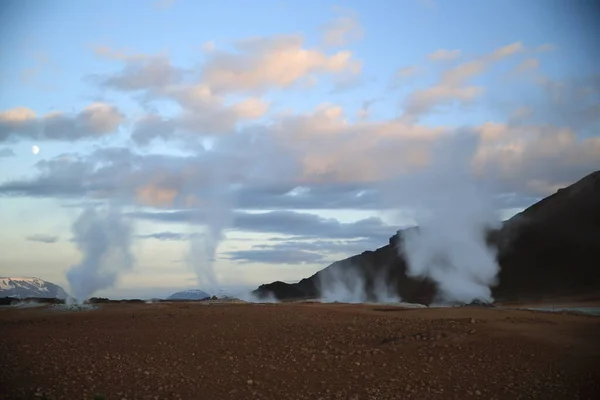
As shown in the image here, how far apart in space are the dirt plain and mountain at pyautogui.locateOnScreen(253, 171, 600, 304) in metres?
37.9

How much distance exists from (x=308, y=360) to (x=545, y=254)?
5672 cm

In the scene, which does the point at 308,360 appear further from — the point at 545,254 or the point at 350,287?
the point at 350,287

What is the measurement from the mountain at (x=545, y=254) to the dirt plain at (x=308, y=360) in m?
37.9

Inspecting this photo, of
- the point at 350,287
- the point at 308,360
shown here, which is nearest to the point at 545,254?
the point at 350,287

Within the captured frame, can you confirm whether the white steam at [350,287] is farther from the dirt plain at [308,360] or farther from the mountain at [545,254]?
the dirt plain at [308,360]

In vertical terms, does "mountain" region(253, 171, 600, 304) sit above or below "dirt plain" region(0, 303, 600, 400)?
above

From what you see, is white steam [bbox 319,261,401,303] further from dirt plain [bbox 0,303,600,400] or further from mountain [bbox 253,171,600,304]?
dirt plain [bbox 0,303,600,400]

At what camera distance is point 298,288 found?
10062cm

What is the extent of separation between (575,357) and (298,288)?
8819cm

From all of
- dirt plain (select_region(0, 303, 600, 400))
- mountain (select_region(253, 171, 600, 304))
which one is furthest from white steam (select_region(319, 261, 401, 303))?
dirt plain (select_region(0, 303, 600, 400))

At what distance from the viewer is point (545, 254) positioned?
62.5 meters

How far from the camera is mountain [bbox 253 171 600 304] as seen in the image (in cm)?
5525

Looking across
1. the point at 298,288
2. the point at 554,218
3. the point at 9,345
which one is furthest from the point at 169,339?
the point at 298,288

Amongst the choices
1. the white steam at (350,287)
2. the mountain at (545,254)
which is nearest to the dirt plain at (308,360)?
the mountain at (545,254)
